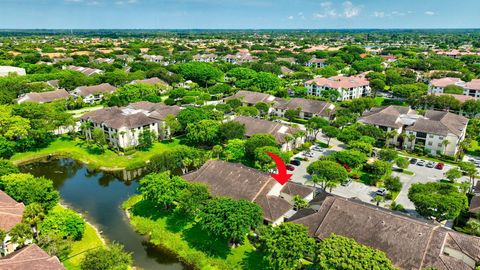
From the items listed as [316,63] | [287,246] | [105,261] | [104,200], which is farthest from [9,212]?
[316,63]

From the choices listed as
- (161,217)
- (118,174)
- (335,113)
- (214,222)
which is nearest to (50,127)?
(118,174)

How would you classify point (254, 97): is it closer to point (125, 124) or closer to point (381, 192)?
point (125, 124)

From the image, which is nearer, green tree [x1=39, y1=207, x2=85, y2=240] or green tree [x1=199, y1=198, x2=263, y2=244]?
green tree [x1=199, y1=198, x2=263, y2=244]

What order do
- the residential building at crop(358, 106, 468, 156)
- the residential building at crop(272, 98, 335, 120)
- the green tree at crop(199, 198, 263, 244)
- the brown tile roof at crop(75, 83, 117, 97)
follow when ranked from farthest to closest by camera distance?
the brown tile roof at crop(75, 83, 117, 97) → the residential building at crop(272, 98, 335, 120) → the residential building at crop(358, 106, 468, 156) → the green tree at crop(199, 198, 263, 244)

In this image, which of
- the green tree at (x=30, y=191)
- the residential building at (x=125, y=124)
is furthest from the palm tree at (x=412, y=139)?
the green tree at (x=30, y=191)

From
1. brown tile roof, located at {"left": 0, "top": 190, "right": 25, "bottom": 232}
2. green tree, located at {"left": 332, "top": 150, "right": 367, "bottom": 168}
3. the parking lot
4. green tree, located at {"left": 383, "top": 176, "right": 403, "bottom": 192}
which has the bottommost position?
the parking lot

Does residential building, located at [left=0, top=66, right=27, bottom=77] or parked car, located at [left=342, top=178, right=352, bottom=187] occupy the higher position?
residential building, located at [left=0, top=66, right=27, bottom=77]

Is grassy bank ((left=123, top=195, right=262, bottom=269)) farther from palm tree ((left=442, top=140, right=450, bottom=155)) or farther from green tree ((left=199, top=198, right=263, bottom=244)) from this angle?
palm tree ((left=442, top=140, right=450, bottom=155))

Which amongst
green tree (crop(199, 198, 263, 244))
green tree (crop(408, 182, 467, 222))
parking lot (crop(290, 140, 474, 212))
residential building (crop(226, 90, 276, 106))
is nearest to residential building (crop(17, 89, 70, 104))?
residential building (crop(226, 90, 276, 106))

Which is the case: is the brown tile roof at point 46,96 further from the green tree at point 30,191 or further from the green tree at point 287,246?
the green tree at point 287,246
